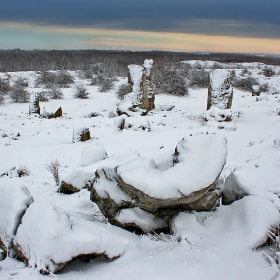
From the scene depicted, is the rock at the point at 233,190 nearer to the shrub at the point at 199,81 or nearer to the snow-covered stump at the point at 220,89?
the snow-covered stump at the point at 220,89

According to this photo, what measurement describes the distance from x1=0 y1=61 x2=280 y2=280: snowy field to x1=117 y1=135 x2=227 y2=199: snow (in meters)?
0.14

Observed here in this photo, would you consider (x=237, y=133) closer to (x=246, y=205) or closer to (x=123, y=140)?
(x=123, y=140)

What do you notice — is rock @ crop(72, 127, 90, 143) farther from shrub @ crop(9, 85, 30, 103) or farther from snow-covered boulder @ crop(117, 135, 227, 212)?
shrub @ crop(9, 85, 30, 103)

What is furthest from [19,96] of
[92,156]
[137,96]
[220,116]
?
[92,156]

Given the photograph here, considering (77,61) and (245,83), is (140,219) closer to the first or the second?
(245,83)

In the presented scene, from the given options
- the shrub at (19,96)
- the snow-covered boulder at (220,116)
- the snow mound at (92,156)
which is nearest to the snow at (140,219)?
the snow mound at (92,156)

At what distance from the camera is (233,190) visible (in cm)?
365

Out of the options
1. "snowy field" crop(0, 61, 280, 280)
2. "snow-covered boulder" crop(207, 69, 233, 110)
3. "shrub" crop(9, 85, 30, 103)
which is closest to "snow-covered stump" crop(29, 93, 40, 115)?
"snowy field" crop(0, 61, 280, 280)

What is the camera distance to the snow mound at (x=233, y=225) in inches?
108

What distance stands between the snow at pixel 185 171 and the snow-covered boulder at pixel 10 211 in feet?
4.05

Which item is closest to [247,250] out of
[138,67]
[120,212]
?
[120,212]

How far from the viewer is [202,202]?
→ 3320 millimetres

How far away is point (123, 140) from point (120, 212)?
21.9 feet

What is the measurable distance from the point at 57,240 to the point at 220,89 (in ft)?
41.2
